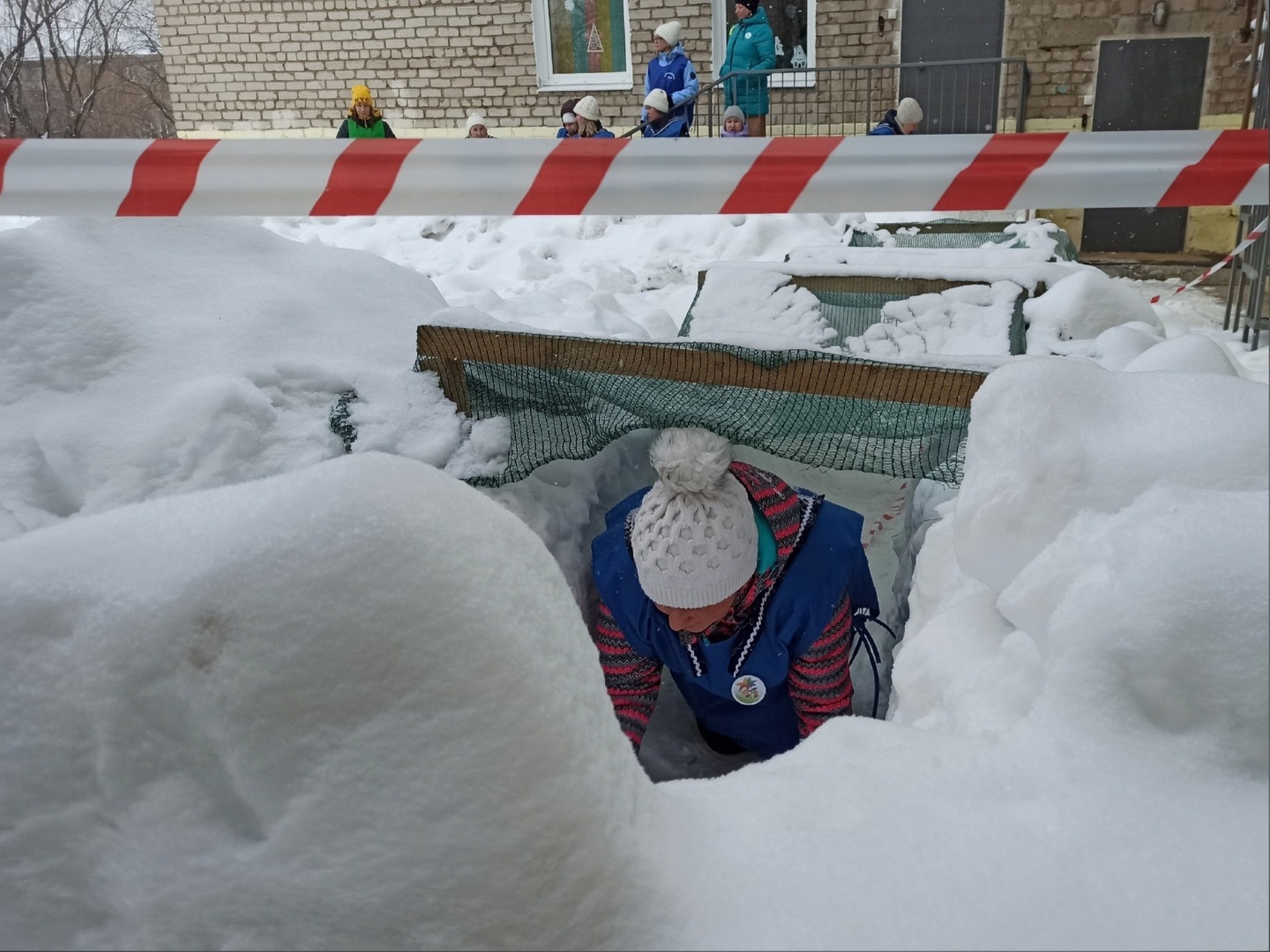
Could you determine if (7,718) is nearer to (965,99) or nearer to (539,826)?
(539,826)

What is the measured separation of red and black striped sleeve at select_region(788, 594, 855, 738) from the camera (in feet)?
7.85

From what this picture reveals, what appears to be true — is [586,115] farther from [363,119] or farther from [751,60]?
[363,119]

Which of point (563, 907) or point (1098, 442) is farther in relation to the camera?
point (1098, 442)

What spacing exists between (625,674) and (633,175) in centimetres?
128

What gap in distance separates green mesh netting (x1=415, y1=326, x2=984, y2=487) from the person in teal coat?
630cm

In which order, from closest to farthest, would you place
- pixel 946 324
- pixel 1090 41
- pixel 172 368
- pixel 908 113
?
pixel 172 368
pixel 946 324
pixel 908 113
pixel 1090 41

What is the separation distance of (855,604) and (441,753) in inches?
73.8

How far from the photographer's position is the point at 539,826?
786 mm

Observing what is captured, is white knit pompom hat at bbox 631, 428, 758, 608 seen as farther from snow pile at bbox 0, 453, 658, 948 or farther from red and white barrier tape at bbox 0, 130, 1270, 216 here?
snow pile at bbox 0, 453, 658, 948

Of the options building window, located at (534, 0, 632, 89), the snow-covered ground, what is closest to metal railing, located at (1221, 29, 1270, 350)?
the snow-covered ground

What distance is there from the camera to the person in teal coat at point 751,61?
8281mm

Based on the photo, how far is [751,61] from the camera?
27.6 feet

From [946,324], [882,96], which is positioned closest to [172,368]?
[946,324]

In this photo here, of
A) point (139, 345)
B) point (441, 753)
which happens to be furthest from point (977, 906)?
point (139, 345)
